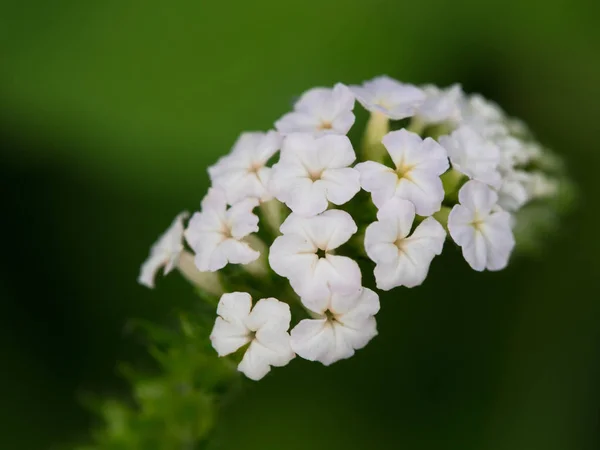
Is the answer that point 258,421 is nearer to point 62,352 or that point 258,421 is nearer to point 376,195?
point 62,352

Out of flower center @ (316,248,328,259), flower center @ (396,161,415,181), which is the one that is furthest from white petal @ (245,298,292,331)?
flower center @ (396,161,415,181)

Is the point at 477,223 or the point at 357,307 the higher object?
the point at 477,223

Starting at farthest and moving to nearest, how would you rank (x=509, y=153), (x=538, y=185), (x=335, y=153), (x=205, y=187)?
(x=205, y=187) < (x=538, y=185) < (x=509, y=153) < (x=335, y=153)

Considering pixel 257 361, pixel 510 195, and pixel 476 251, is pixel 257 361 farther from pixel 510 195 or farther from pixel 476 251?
pixel 510 195

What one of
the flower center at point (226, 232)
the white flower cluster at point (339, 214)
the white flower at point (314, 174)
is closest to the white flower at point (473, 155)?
the white flower cluster at point (339, 214)

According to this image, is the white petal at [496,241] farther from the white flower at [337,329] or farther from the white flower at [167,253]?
the white flower at [167,253]

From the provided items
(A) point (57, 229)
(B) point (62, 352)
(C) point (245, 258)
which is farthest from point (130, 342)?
(C) point (245, 258)

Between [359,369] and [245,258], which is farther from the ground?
[359,369]

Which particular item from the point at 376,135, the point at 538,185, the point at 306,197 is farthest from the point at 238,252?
the point at 538,185
